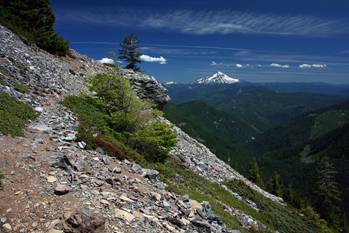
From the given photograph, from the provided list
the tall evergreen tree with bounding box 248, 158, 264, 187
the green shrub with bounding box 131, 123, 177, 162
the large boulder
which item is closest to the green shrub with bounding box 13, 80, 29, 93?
the green shrub with bounding box 131, 123, 177, 162

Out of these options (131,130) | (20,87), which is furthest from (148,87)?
(20,87)

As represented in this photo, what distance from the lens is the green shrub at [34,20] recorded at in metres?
41.1

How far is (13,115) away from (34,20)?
28.8m

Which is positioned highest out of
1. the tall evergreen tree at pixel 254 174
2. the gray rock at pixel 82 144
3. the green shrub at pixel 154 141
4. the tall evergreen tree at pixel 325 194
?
the gray rock at pixel 82 144

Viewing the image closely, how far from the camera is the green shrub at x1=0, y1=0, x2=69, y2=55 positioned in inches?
1617

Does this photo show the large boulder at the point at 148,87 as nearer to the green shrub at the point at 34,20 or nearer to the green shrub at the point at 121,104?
the green shrub at the point at 34,20

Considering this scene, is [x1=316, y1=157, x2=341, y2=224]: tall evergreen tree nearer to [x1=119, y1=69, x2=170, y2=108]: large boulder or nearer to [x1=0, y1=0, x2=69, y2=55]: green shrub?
[x1=119, y1=69, x2=170, y2=108]: large boulder

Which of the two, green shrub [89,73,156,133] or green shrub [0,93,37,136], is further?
green shrub [89,73,156,133]

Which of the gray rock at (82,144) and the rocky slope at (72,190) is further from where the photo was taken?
the gray rock at (82,144)

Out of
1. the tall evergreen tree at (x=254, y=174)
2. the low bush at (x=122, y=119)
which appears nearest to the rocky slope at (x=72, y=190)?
the low bush at (x=122, y=119)

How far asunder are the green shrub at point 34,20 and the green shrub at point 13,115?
856 inches

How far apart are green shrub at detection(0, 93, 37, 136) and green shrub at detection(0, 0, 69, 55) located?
2174 cm

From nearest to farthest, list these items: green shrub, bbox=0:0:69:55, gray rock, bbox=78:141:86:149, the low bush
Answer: gray rock, bbox=78:141:86:149
the low bush
green shrub, bbox=0:0:69:55

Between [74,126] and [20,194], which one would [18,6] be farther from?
[20,194]
